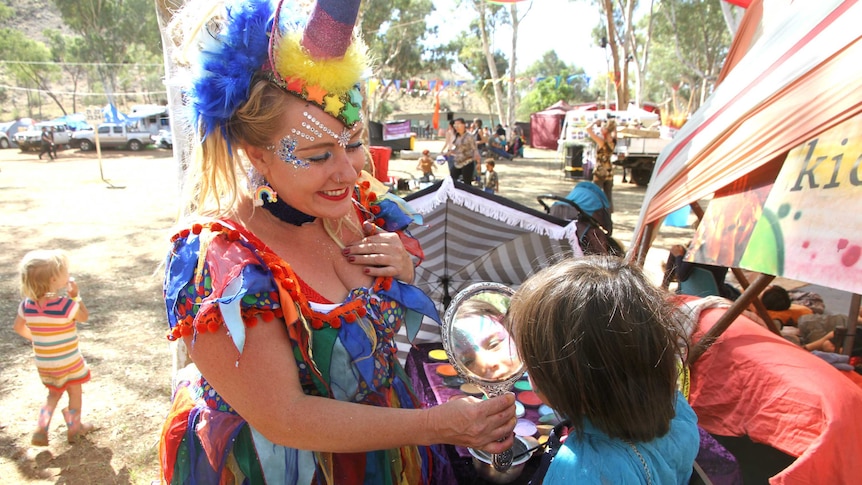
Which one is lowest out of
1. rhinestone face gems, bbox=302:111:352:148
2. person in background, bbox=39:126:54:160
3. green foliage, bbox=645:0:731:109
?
rhinestone face gems, bbox=302:111:352:148

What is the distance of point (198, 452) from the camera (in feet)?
4.59

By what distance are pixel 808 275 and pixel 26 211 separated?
1248 cm

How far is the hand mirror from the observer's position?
1.48 meters

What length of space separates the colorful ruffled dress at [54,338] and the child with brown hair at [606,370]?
310 centimetres

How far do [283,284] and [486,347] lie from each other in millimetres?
625

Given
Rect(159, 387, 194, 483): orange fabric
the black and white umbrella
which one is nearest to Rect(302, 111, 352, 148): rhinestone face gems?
Rect(159, 387, 194, 483): orange fabric

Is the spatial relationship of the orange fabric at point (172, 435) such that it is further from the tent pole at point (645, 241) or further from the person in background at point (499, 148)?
the person in background at point (499, 148)

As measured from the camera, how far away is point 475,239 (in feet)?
12.4

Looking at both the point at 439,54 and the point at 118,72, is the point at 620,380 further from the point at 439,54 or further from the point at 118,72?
the point at 118,72

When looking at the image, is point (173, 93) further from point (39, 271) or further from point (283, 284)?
point (283, 284)

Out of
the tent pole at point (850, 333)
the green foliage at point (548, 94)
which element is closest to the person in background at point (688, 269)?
the tent pole at point (850, 333)

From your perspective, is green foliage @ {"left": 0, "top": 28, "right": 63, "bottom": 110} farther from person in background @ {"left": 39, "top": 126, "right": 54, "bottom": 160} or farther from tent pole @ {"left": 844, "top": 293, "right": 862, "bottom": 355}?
tent pole @ {"left": 844, "top": 293, "right": 862, "bottom": 355}

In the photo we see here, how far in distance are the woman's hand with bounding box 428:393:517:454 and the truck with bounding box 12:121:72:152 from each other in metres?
27.0

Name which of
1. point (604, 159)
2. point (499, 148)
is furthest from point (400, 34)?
point (604, 159)
